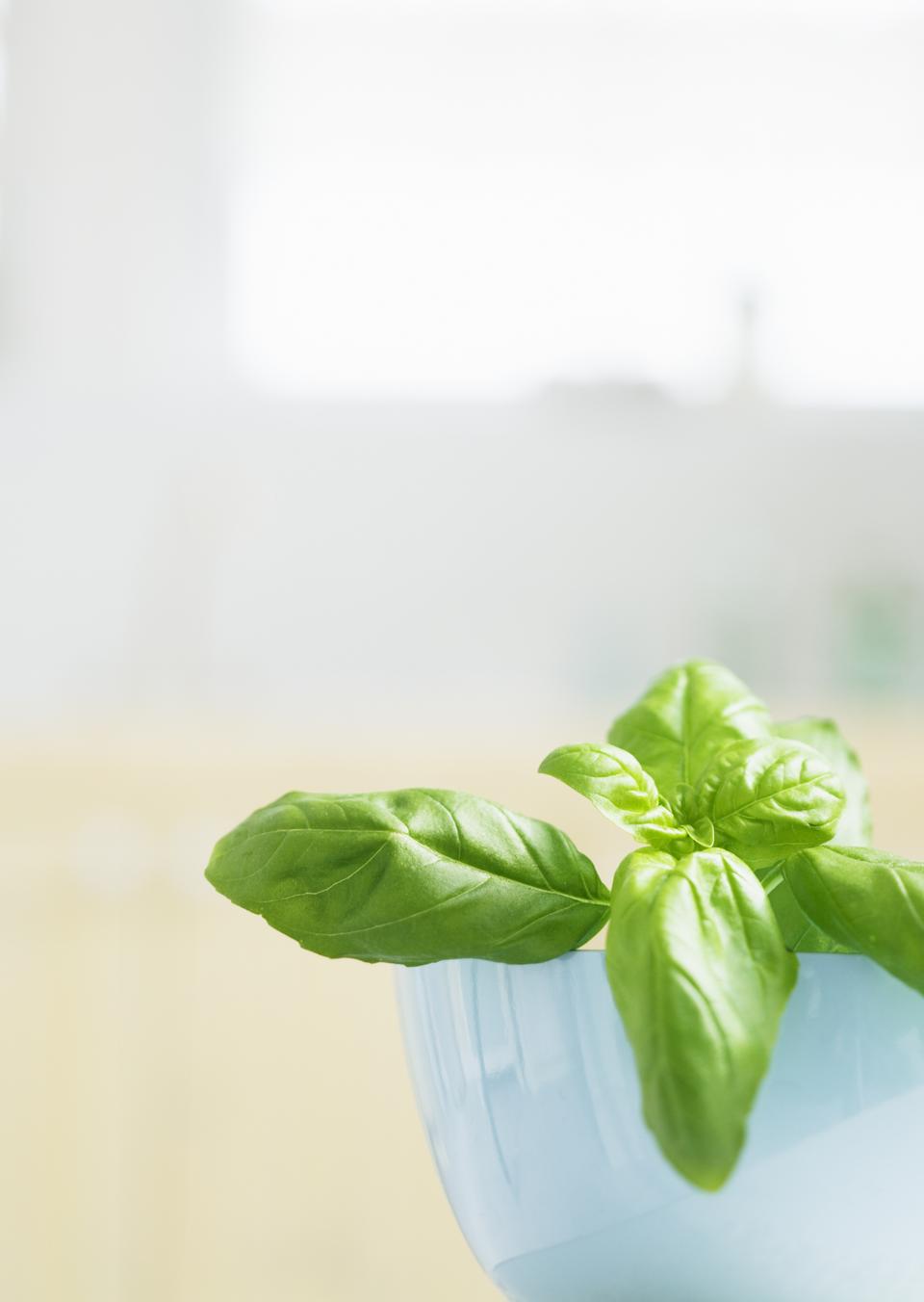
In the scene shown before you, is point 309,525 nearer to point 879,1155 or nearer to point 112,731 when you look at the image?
point 112,731

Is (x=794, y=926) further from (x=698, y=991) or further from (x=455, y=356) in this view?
(x=455, y=356)

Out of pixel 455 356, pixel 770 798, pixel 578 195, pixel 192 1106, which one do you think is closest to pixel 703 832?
pixel 770 798

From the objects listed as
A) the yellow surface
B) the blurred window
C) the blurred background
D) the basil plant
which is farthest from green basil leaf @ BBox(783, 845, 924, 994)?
the blurred window

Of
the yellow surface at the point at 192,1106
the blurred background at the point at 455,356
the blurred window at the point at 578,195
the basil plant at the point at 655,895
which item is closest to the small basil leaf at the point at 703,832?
the basil plant at the point at 655,895

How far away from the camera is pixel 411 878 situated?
0.33 m

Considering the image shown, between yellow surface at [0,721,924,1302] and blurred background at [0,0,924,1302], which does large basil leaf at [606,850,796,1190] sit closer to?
yellow surface at [0,721,924,1302]

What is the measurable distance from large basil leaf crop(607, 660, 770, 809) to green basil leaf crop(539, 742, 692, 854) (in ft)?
0.14

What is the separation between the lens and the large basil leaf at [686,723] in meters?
0.43

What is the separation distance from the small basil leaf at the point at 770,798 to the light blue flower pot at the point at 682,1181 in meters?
0.04

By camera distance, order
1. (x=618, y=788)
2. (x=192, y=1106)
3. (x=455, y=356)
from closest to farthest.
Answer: (x=618, y=788) → (x=192, y=1106) → (x=455, y=356)

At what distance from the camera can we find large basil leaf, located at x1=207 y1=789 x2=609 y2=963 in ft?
1.08

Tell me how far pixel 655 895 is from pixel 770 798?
0.07 m

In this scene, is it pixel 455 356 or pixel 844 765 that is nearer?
pixel 844 765

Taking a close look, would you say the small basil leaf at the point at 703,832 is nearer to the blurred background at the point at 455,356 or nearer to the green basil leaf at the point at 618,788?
the green basil leaf at the point at 618,788
